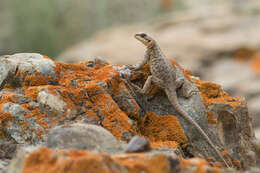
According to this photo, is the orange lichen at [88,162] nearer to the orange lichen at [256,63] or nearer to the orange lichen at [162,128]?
the orange lichen at [162,128]

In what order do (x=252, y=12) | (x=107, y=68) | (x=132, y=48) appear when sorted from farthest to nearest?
(x=252, y=12) < (x=132, y=48) < (x=107, y=68)

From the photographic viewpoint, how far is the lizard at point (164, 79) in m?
5.40

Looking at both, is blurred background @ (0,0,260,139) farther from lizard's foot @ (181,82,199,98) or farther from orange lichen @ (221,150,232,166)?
orange lichen @ (221,150,232,166)

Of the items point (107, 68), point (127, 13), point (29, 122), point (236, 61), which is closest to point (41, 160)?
point (29, 122)

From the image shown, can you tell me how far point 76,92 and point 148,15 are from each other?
24.2 meters

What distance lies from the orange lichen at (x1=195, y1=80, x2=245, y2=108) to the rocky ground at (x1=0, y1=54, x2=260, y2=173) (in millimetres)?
16

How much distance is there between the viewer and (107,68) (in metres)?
5.49

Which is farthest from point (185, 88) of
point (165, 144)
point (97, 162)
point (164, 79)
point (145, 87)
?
point (97, 162)

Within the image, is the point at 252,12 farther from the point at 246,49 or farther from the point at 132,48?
the point at 132,48

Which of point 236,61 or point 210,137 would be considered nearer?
point 210,137

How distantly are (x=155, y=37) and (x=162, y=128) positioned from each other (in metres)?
16.3

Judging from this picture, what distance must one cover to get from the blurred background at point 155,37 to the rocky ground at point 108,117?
9770 millimetres

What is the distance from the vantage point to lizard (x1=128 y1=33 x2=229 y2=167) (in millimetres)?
5396

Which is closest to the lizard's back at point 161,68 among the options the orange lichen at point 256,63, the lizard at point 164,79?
the lizard at point 164,79
